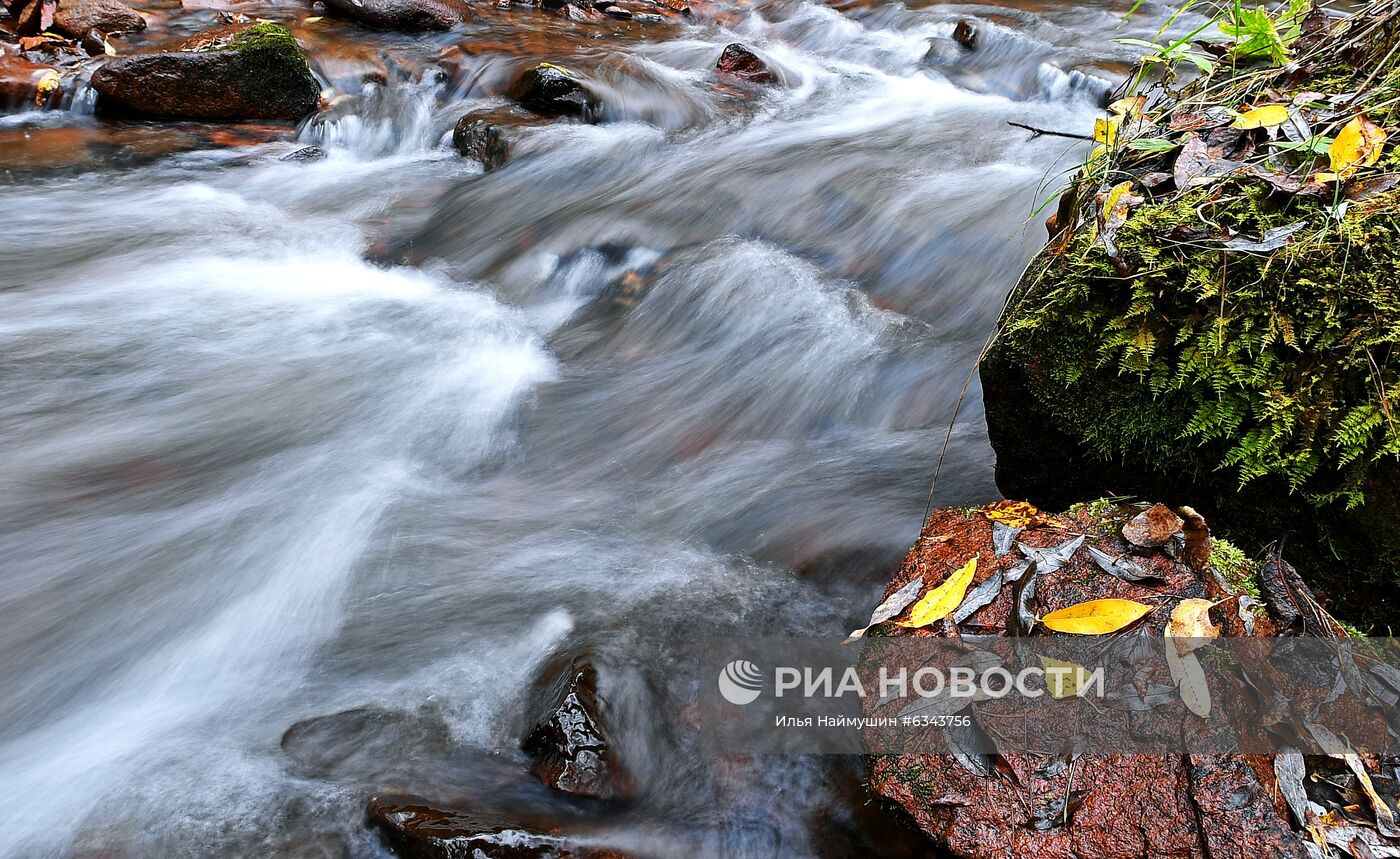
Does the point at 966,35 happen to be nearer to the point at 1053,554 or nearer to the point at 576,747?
the point at 1053,554

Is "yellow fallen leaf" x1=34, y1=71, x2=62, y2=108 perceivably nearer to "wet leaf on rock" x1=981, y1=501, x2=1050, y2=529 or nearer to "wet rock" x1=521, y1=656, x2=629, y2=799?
"wet rock" x1=521, y1=656, x2=629, y2=799

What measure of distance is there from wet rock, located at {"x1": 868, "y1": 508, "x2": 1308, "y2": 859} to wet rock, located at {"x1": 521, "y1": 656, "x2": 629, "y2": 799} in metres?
0.79

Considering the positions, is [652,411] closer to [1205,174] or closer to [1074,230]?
[1074,230]

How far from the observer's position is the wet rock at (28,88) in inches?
300

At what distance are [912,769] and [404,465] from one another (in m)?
2.89

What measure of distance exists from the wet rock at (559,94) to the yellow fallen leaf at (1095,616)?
266 inches

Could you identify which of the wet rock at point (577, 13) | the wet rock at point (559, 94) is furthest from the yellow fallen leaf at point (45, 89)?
the wet rock at point (577, 13)

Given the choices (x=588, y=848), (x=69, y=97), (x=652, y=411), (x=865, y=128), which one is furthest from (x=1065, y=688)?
(x=69, y=97)

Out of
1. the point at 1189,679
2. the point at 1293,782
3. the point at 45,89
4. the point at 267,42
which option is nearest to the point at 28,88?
the point at 45,89

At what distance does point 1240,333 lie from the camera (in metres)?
2.19

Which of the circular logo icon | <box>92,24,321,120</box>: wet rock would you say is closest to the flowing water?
the circular logo icon

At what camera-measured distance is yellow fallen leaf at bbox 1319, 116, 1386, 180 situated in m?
2.28

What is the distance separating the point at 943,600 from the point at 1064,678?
0.36 metres

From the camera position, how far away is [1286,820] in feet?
5.90
